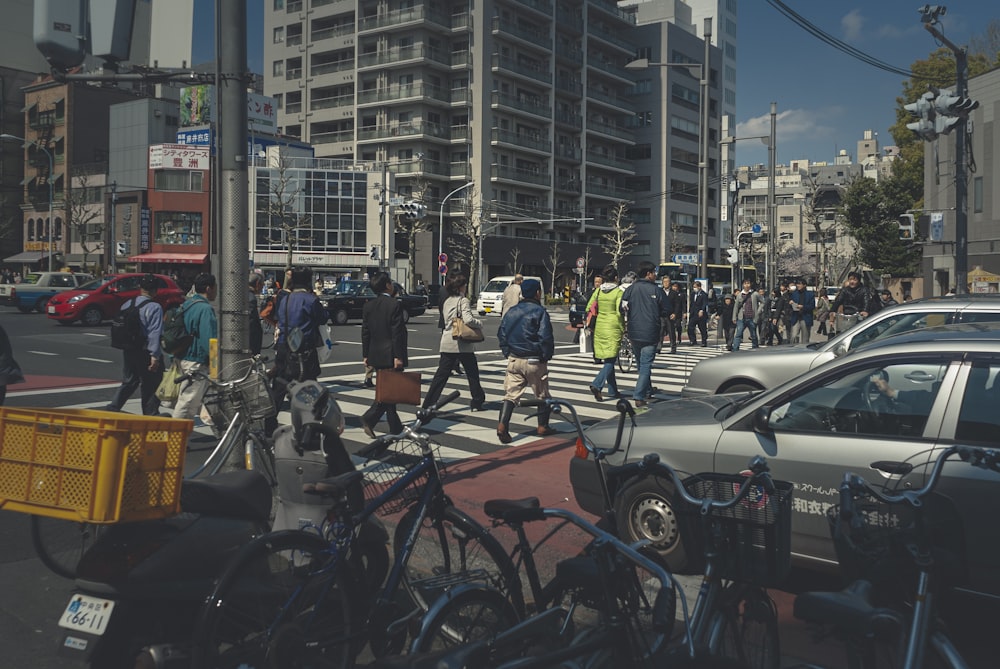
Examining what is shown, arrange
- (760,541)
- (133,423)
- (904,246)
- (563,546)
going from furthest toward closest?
(904,246) → (563,546) → (133,423) → (760,541)

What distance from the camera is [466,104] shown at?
64188mm

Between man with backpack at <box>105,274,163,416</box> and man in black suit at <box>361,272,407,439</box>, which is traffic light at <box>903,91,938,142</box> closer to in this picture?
Result: man in black suit at <box>361,272,407,439</box>

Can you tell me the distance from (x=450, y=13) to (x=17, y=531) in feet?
215

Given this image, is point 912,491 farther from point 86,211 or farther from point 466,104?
point 86,211

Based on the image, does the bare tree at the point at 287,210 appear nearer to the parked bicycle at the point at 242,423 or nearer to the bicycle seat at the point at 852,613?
the parked bicycle at the point at 242,423

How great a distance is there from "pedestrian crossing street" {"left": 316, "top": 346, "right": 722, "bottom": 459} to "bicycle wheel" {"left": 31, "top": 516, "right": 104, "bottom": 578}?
3.06 meters

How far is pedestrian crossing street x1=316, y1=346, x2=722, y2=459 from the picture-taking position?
9492mm

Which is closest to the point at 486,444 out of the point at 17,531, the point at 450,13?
the point at 17,531

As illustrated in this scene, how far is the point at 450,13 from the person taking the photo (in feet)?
216

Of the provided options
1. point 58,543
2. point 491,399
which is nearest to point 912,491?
point 58,543

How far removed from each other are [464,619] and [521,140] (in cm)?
6564

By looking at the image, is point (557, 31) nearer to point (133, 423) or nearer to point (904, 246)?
point (904, 246)

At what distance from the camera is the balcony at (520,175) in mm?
64688

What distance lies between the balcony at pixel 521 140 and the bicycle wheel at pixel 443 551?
205 ft
